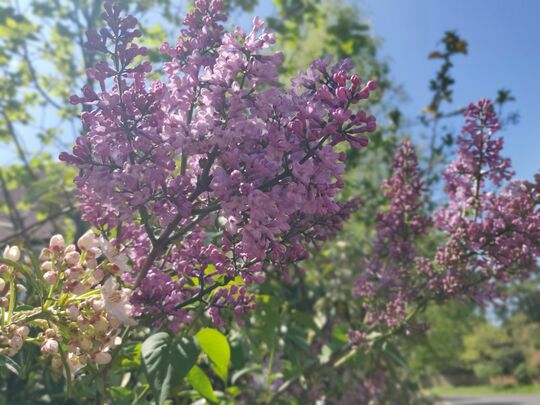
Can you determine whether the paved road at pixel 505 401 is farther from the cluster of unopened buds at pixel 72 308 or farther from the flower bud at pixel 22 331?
the flower bud at pixel 22 331

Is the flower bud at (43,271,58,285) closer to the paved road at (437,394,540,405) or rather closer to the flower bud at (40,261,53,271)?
the flower bud at (40,261,53,271)

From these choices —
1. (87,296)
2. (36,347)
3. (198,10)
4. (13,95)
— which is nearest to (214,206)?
(87,296)

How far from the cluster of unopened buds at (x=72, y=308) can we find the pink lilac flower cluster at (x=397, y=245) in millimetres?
1625

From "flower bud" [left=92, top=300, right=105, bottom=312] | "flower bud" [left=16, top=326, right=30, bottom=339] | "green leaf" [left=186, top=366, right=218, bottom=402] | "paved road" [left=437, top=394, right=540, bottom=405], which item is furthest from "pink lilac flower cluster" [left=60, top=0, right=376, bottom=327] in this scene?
"paved road" [left=437, top=394, right=540, bottom=405]

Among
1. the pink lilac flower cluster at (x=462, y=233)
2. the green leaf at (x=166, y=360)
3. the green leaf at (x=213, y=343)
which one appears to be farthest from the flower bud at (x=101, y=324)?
the pink lilac flower cluster at (x=462, y=233)

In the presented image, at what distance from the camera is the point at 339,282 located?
454 cm

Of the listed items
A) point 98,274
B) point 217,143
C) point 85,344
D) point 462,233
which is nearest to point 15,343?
point 85,344

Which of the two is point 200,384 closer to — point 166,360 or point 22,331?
point 166,360

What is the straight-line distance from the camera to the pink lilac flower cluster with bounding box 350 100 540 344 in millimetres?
2035

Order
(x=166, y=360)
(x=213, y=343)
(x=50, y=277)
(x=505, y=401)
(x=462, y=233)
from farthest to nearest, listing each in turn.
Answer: (x=505, y=401), (x=462, y=233), (x=213, y=343), (x=166, y=360), (x=50, y=277)

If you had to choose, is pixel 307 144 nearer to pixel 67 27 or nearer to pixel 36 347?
pixel 36 347

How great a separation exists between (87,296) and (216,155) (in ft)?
1.63

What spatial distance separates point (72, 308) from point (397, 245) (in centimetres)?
191

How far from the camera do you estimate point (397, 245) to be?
2643 millimetres
